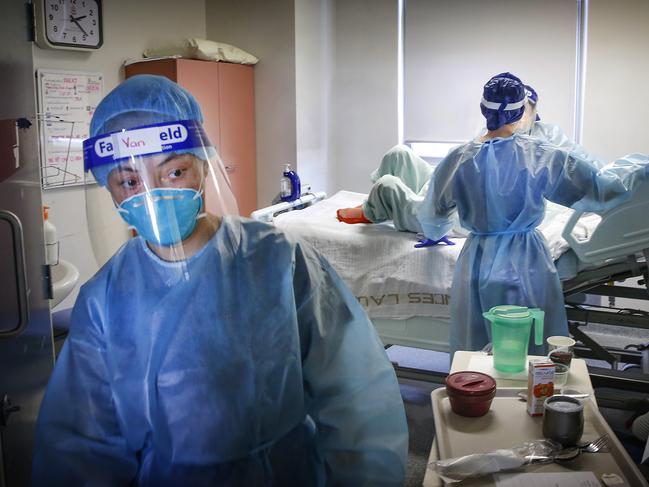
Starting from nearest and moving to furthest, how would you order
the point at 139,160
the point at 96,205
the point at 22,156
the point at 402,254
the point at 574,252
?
the point at 139,160, the point at 96,205, the point at 22,156, the point at 574,252, the point at 402,254

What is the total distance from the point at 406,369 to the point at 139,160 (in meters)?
2.43

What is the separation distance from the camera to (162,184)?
3.52ft

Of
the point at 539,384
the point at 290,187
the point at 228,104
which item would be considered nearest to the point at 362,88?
the point at 228,104

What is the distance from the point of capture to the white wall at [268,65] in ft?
15.0

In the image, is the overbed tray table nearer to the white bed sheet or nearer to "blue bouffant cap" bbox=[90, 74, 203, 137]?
"blue bouffant cap" bbox=[90, 74, 203, 137]

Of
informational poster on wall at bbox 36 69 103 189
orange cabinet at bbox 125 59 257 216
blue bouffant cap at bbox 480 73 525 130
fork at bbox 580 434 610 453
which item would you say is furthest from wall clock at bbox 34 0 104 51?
fork at bbox 580 434 610 453

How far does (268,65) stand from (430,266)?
2279mm

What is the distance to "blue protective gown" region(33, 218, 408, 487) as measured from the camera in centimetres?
111

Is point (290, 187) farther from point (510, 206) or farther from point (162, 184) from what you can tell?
point (162, 184)

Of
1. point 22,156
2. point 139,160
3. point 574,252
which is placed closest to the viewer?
point 139,160

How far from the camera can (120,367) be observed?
43.9 inches

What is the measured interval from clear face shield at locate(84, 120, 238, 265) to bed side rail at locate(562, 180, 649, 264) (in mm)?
1912

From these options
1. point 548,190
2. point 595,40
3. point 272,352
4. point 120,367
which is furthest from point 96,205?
point 595,40

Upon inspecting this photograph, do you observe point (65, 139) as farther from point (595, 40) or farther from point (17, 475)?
point (595, 40)
